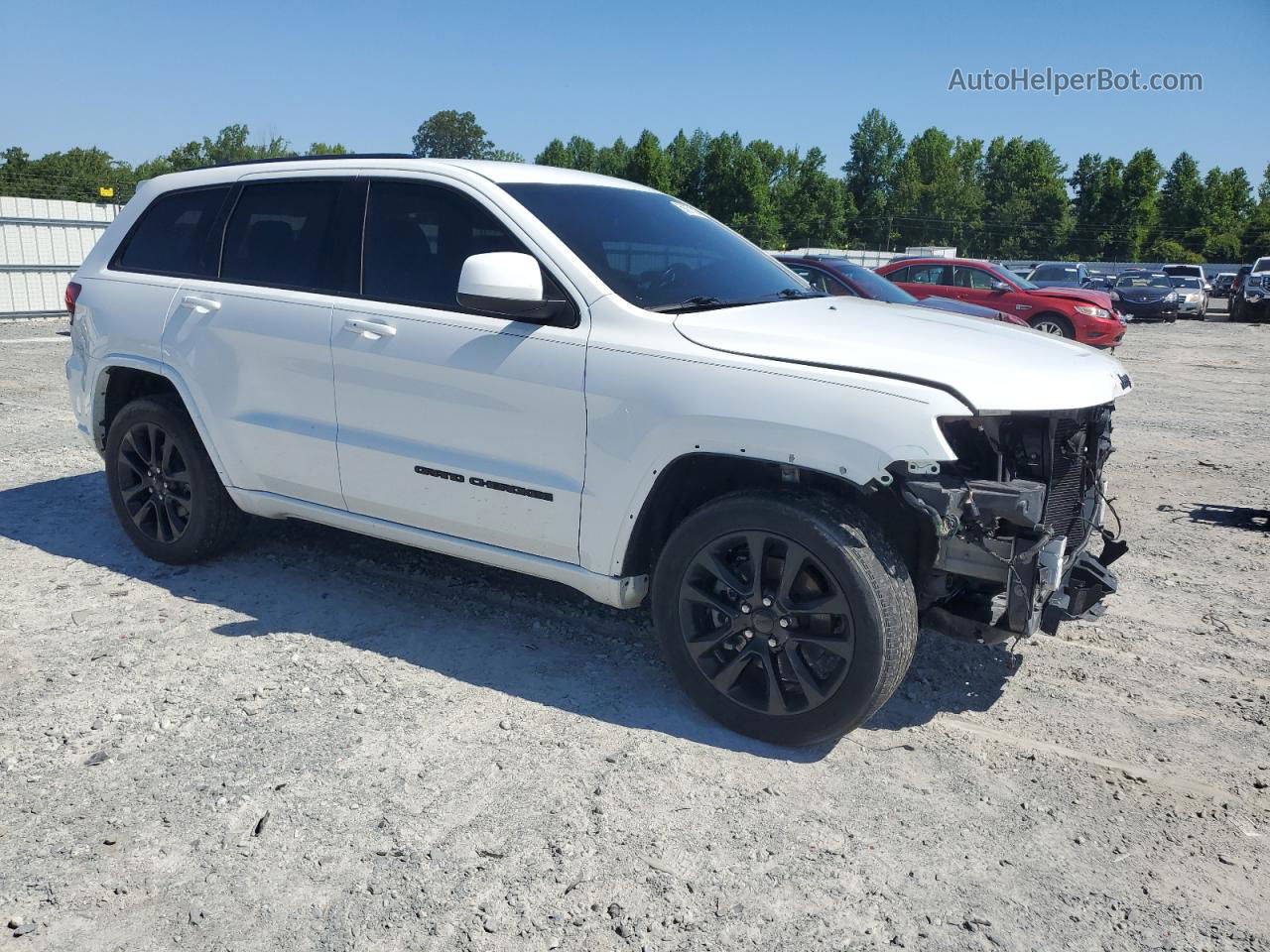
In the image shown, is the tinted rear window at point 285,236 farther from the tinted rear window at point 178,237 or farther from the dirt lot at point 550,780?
the dirt lot at point 550,780

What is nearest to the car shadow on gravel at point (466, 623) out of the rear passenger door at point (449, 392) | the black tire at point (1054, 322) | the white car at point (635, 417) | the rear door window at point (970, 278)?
the white car at point (635, 417)

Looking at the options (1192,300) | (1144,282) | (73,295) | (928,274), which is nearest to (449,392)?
(73,295)

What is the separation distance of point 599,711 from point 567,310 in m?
1.48

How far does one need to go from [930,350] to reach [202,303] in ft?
10.8

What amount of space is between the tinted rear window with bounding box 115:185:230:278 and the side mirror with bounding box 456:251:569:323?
190 cm

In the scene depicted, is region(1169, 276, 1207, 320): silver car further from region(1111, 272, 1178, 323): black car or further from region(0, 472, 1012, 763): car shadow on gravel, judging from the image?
region(0, 472, 1012, 763): car shadow on gravel

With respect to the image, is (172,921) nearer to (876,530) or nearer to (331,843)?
(331,843)

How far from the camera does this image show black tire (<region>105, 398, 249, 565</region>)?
5027 mm

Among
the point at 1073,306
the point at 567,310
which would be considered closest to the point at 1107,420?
the point at 567,310

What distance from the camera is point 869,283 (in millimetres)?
12617

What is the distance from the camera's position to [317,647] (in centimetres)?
432

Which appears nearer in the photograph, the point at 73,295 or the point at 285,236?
the point at 285,236

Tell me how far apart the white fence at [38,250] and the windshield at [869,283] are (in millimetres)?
14052

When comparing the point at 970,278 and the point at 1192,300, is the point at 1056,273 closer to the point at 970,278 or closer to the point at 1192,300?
the point at 1192,300
